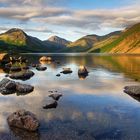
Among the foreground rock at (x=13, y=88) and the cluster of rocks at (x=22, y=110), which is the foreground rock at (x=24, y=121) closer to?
the cluster of rocks at (x=22, y=110)

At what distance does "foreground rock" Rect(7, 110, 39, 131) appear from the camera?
97.9ft

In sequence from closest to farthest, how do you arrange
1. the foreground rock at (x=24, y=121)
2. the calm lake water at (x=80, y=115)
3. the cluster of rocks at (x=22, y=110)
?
the calm lake water at (x=80, y=115) → the foreground rock at (x=24, y=121) → the cluster of rocks at (x=22, y=110)

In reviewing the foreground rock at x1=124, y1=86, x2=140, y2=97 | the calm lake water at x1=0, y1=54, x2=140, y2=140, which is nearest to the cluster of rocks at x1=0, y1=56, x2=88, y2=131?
the calm lake water at x1=0, y1=54, x2=140, y2=140

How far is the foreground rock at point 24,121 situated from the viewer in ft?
97.9

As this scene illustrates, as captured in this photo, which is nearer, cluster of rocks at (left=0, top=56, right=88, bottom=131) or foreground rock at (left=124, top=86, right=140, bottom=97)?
cluster of rocks at (left=0, top=56, right=88, bottom=131)

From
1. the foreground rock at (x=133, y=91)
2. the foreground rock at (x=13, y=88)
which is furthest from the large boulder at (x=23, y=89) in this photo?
the foreground rock at (x=133, y=91)

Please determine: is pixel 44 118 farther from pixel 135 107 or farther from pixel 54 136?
pixel 135 107

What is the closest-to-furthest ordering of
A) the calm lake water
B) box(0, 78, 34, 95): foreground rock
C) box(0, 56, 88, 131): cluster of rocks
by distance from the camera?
the calm lake water → box(0, 56, 88, 131): cluster of rocks → box(0, 78, 34, 95): foreground rock

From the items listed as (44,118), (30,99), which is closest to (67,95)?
(30,99)

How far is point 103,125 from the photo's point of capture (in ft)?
101

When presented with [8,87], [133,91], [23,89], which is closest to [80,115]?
[133,91]

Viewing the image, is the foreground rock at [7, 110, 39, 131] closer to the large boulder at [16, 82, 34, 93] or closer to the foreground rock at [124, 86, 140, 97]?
the large boulder at [16, 82, 34, 93]

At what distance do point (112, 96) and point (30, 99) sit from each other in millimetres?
13668

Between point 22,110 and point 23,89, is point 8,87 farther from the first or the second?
point 22,110
